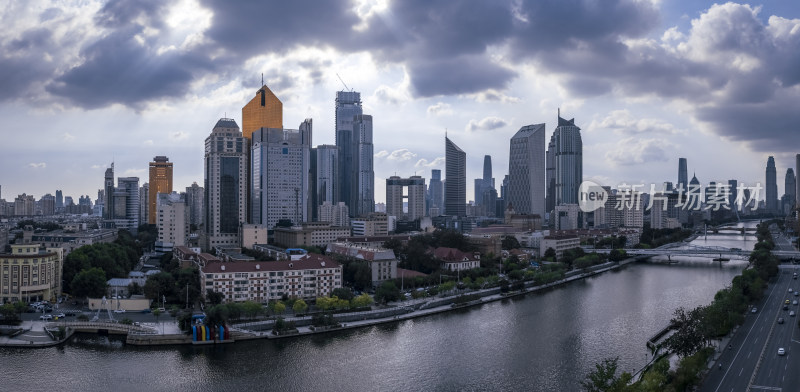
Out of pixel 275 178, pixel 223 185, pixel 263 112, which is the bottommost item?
pixel 223 185

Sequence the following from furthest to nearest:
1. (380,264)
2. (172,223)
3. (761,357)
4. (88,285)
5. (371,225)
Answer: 1. (371,225)
2. (172,223)
3. (380,264)
4. (88,285)
5. (761,357)

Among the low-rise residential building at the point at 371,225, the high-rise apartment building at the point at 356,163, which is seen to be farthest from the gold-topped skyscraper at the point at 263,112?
the high-rise apartment building at the point at 356,163

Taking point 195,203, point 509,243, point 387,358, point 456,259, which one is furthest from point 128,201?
point 387,358

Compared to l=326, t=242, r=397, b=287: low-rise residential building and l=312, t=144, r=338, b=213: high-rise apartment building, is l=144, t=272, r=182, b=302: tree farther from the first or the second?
l=312, t=144, r=338, b=213: high-rise apartment building

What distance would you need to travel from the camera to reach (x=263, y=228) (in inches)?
1032

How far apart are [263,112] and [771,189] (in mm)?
75120

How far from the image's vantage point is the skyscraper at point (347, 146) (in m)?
51.4

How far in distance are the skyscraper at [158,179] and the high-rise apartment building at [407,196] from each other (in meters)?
17.3

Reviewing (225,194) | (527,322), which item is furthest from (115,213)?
(527,322)

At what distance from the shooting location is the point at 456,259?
63.4 ft

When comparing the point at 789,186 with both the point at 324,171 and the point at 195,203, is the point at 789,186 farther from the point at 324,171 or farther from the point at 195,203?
the point at 195,203

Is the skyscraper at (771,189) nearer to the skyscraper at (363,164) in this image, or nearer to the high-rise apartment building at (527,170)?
the high-rise apartment building at (527,170)

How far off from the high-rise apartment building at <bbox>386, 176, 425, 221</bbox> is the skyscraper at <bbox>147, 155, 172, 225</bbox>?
56.7 ft

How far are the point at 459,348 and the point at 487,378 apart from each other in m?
1.71
